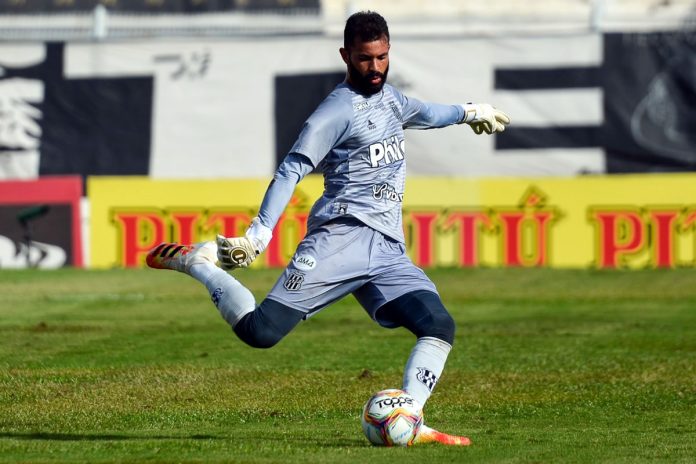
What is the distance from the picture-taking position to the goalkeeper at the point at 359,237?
8.22m

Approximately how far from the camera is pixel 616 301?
19047 mm

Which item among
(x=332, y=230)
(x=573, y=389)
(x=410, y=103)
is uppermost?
(x=410, y=103)

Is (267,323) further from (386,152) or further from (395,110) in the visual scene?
(395,110)

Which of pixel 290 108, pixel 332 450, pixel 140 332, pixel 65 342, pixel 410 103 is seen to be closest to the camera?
pixel 332 450

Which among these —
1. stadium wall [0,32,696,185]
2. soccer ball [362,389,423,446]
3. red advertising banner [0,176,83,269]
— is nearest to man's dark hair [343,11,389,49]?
soccer ball [362,389,423,446]

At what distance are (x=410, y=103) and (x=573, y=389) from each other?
135 inches

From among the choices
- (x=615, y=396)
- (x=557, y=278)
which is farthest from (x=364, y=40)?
(x=557, y=278)

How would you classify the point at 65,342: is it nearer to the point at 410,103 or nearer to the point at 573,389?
the point at 573,389

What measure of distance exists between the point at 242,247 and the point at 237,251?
1.4 inches

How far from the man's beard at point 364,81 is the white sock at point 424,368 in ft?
4.78

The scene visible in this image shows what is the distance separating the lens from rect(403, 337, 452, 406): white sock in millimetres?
8211

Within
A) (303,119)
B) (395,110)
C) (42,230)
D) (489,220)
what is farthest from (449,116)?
(42,230)

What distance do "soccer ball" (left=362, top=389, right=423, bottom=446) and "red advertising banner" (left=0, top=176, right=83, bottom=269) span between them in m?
16.2

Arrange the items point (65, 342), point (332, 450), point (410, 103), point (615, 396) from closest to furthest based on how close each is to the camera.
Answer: point (332, 450)
point (410, 103)
point (615, 396)
point (65, 342)
